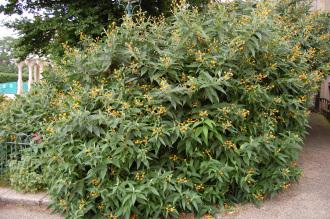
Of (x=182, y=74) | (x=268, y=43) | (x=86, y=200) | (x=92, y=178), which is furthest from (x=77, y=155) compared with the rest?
(x=268, y=43)

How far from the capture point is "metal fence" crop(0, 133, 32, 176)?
431 cm

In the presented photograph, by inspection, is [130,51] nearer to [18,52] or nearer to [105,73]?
[105,73]

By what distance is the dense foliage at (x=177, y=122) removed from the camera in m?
3.21

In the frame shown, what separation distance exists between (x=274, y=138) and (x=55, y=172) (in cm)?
249

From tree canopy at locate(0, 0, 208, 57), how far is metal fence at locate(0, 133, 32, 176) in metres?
2.22

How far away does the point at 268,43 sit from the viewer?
12.3 feet

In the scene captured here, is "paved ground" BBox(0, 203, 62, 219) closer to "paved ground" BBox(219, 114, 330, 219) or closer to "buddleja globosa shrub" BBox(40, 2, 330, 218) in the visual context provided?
"buddleja globosa shrub" BBox(40, 2, 330, 218)

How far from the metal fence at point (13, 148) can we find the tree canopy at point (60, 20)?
222 centimetres

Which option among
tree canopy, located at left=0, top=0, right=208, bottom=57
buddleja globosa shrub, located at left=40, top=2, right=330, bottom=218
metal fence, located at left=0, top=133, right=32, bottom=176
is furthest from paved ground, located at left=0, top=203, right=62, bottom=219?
tree canopy, located at left=0, top=0, right=208, bottom=57

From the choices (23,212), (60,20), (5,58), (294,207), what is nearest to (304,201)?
(294,207)

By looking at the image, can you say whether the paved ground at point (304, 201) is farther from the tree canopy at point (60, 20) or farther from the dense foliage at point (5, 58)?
the dense foliage at point (5, 58)

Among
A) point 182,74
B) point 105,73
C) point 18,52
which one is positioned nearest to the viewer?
point 182,74

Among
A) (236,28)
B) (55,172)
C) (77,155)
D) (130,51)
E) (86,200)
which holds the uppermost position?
(236,28)

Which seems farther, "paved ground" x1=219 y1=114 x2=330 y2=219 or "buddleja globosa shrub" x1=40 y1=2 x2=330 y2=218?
"paved ground" x1=219 y1=114 x2=330 y2=219
